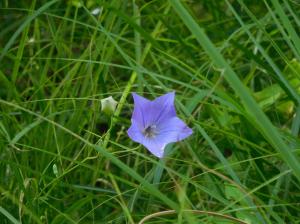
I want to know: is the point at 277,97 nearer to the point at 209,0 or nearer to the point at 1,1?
the point at 209,0

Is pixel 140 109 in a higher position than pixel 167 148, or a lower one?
higher

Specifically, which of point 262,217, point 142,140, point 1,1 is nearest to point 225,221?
point 262,217

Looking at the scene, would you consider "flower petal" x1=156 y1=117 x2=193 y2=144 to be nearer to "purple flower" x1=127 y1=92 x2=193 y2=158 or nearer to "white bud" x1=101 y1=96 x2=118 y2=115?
"purple flower" x1=127 y1=92 x2=193 y2=158

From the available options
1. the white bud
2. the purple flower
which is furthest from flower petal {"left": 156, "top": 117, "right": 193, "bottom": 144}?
the white bud

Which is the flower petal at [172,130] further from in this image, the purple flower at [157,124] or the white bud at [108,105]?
the white bud at [108,105]

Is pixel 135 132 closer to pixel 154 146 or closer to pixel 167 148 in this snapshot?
pixel 154 146

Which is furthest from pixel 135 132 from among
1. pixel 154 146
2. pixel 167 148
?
pixel 167 148
